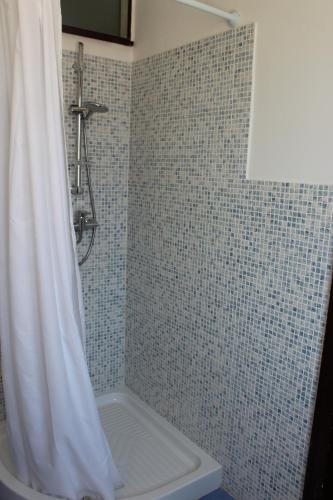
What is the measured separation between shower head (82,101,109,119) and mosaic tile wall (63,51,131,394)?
0.36 ft

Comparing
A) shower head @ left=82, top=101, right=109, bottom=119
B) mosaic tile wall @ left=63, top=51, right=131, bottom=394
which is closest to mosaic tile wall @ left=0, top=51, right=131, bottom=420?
mosaic tile wall @ left=63, top=51, right=131, bottom=394

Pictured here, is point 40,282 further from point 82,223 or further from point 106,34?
point 106,34

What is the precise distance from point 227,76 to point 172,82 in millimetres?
377

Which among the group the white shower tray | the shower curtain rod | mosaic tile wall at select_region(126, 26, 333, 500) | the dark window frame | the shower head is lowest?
the white shower tray

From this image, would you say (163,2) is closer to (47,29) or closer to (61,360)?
(47,29)

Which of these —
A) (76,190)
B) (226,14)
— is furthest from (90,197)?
(226,14)

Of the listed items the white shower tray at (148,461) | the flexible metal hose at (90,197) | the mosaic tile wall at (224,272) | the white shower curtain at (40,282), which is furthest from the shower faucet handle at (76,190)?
the white shower tray at (148,461)

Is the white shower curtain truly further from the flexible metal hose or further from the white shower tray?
the flexible metal hose

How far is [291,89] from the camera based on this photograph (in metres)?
1.46

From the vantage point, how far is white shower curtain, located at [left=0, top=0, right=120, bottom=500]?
4.66 ft

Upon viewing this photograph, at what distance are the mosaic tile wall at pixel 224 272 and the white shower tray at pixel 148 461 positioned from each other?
0.22 ft

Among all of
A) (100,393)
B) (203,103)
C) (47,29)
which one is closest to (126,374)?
(100,393)

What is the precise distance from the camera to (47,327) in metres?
1.52

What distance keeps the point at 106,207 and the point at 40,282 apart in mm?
935
